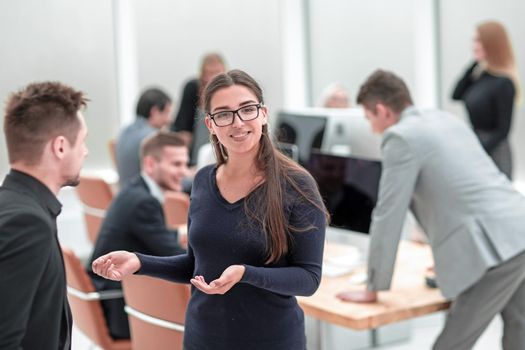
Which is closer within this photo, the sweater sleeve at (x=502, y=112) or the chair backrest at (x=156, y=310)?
the chair backrest at (x=156, y=310)

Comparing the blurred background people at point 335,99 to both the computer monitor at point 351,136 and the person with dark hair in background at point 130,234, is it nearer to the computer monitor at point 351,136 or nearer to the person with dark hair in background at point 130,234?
the computer monitor at point 351,136

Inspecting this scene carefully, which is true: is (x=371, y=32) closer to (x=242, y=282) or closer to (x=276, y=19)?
(x=276, y=19)

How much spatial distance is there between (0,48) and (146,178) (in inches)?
A: 153

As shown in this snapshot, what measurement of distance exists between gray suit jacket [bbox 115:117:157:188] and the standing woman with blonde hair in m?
2.14

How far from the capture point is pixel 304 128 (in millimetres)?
4777

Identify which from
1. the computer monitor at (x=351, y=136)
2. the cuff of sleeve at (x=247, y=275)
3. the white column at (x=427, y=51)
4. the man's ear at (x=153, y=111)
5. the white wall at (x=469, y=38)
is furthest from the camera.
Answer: the white column at (x=427, y=51)

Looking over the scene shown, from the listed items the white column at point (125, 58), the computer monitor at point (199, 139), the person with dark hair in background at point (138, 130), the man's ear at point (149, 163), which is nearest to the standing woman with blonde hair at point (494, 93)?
the computer monitor at point (199, 139)

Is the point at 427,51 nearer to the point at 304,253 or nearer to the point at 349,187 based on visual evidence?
Answer: the point at 349,187

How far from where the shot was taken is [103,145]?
7738 millimetres

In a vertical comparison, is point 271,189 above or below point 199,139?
above

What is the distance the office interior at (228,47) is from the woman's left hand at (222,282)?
461 cm

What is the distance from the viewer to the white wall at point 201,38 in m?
7.77

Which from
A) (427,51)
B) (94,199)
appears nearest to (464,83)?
(427,51)

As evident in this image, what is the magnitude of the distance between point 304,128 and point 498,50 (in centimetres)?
151
